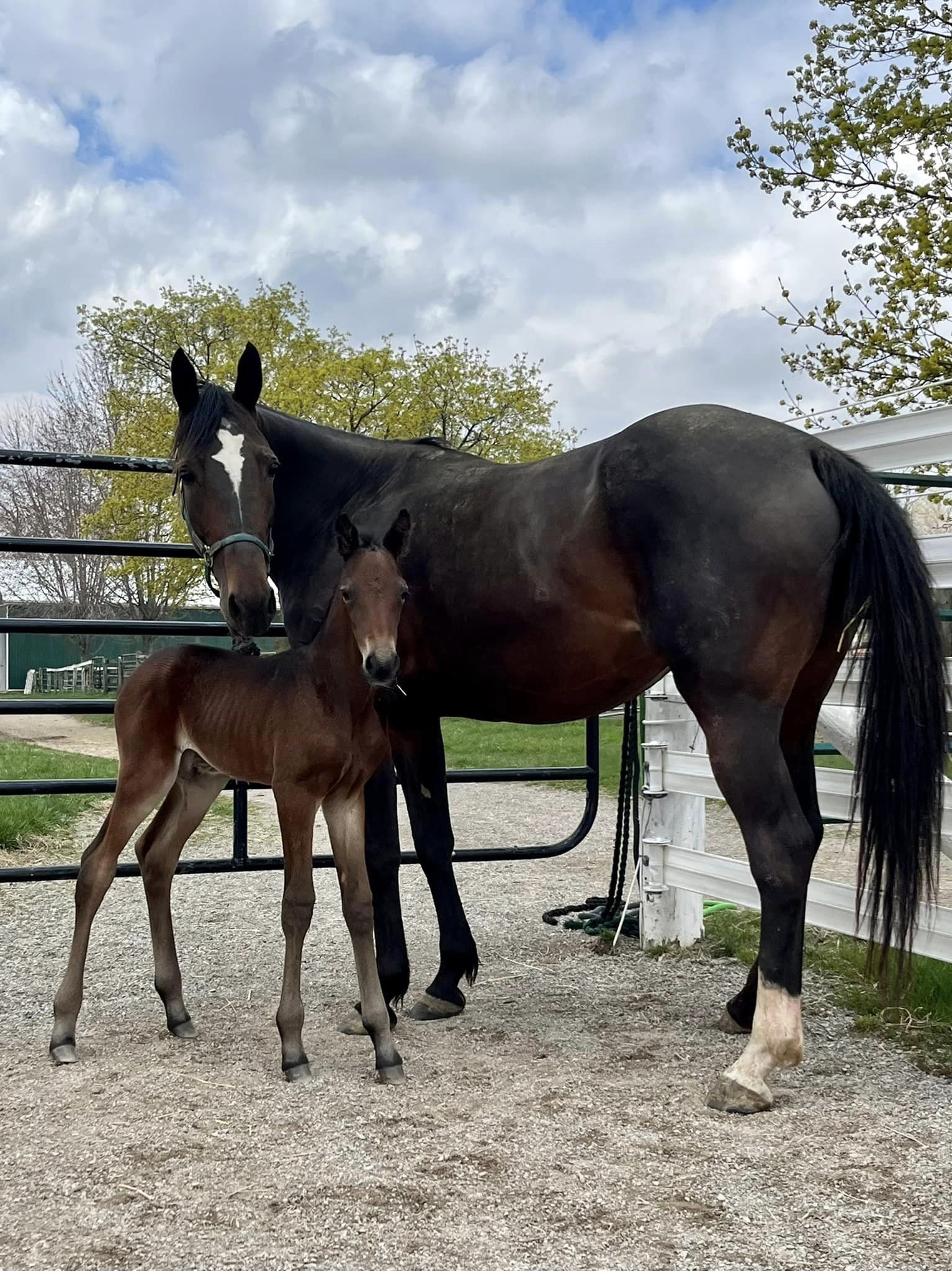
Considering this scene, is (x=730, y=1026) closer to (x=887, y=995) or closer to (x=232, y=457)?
(x=887, y=995)

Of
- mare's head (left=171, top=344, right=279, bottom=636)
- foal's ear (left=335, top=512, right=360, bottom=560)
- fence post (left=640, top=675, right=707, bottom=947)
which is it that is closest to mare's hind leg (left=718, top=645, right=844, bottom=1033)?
fence post (left=640, top=675, right=707, bottom=947)

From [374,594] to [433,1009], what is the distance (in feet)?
5.25

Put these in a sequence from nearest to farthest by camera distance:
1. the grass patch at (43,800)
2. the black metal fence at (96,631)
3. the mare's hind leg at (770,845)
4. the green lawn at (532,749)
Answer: the mare's hind leg at (770,845) → the black metal fence at (96,631) → the grass patch at (43,800) → the green lawn at (532,749)

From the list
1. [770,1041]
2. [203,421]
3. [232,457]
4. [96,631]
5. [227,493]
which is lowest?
[770,1041]

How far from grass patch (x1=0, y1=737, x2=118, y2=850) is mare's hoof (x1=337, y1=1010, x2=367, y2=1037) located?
2.80 metres

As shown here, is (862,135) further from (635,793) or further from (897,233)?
(635,793)

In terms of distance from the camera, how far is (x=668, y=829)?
467 centimetres

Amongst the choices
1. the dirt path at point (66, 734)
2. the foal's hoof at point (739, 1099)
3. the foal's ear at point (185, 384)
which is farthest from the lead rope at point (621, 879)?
the dirt path at point (66, 734)

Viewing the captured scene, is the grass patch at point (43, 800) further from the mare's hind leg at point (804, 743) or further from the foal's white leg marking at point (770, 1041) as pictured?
the foal's white leg marking at point (770, 1041)

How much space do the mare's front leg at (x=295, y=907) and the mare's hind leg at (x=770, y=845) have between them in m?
1.17

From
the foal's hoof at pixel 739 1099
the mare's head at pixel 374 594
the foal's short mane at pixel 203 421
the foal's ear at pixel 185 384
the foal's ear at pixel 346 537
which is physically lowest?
the foal's hoof at pixel 739 1099

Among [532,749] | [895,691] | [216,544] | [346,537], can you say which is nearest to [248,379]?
[216,544]

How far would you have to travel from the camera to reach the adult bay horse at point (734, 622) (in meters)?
2.90

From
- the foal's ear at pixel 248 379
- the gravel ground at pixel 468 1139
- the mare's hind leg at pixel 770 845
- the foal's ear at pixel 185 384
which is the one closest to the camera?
the gravel ground at pixel 468 1139
